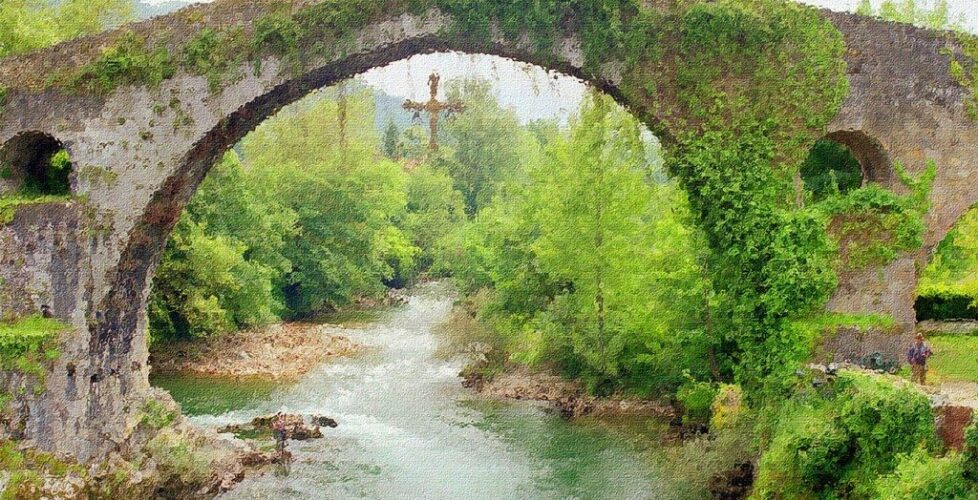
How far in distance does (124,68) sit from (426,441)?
806cm

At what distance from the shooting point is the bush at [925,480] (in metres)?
7.14

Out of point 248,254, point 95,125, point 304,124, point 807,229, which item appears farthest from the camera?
point 304,124

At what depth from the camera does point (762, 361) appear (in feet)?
37.9

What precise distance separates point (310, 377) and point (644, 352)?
26.7 ft

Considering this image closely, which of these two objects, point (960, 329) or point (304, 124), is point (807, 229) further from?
point (304, 124)

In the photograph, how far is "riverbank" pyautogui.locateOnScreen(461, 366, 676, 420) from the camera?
17.8 meters

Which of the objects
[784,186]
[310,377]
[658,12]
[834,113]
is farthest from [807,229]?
[310,377]

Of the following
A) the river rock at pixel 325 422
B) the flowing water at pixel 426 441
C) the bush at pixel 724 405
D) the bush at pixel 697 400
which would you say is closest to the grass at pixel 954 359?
the bush at pixel 724 405

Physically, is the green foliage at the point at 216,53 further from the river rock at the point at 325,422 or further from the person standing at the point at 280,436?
the river rock at the point at 325,422

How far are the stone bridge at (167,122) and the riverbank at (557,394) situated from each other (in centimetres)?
704

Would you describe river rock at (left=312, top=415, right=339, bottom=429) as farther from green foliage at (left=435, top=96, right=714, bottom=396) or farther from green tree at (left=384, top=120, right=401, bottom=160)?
green tree at (left=384, top=120, right=401, bottom=160)

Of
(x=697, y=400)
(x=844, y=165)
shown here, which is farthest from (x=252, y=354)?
(x=844, y=165)

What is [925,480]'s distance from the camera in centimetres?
750

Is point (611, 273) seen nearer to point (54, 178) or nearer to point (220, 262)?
point (220, 262)
